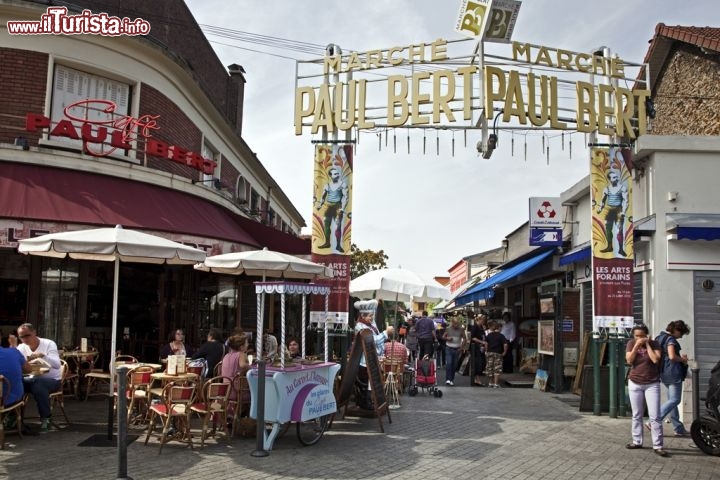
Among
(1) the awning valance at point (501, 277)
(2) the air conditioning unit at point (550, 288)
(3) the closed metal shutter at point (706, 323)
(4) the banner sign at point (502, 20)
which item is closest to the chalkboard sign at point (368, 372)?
(3) the closed metal shutter at point (706, 323)

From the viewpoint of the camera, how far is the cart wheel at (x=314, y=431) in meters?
7.88

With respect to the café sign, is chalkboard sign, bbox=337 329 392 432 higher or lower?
lower

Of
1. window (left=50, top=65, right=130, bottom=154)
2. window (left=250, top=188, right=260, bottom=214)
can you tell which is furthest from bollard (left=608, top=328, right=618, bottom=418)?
window (left=250, top=188, right=260, bottom=214)

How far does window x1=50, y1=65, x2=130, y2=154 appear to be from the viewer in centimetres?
1204

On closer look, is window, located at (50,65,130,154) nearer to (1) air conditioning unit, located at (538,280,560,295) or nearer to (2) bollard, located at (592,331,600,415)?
(1) air conditioning unit, located at (538,280,560,295)

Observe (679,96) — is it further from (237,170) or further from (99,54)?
(99,54)

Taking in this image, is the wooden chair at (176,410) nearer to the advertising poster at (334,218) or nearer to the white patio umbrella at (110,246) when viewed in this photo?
the white patio umbrella at (110,246)

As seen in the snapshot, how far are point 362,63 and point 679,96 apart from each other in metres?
12.8

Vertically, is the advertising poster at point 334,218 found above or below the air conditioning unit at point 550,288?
above

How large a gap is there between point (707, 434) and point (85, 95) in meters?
12.0

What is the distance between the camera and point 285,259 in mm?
10344

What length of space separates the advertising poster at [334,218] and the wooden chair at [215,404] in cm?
319

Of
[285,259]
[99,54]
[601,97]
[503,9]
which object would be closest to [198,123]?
[99,54]

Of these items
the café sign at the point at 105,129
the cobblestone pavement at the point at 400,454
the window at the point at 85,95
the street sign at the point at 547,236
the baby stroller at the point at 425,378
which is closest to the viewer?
the cobblestone pavement at the point at 400,454
